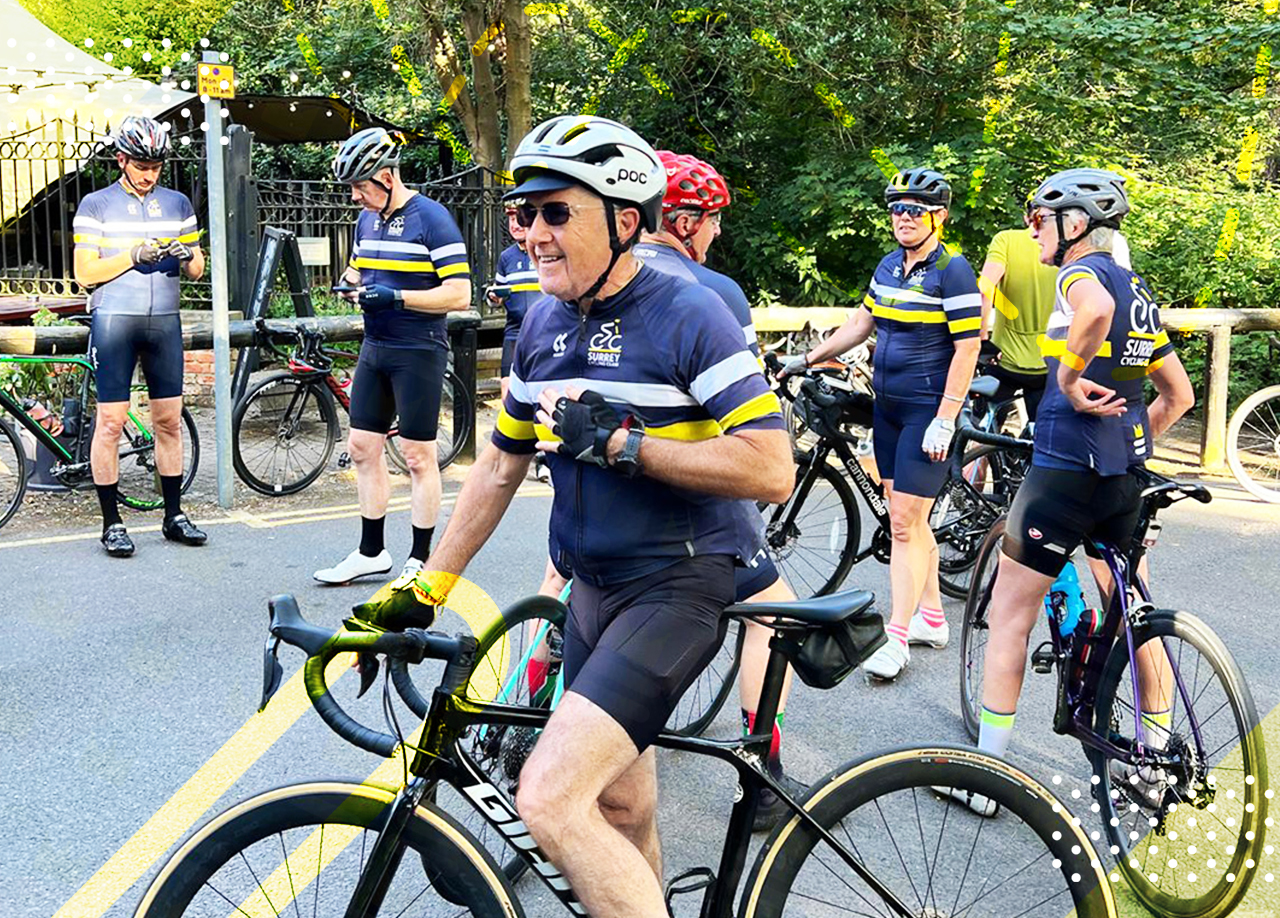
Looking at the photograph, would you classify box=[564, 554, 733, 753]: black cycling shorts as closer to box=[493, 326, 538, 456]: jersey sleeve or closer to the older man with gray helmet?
box=[493, 326, 538, 456]: jersey sleeve

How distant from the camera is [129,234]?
286 inches

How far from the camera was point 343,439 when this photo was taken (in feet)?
32.1

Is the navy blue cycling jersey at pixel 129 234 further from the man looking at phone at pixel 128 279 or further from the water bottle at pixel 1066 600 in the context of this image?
the water bottle at pixel 1066 600

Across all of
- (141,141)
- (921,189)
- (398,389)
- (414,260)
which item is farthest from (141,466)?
(921,189)

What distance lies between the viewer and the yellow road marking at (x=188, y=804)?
12.3ft

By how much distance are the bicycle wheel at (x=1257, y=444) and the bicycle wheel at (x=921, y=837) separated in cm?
762

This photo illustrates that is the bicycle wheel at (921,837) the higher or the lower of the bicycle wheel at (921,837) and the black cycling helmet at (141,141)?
the lower

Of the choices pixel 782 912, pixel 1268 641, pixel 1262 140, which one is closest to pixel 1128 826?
pixel 782 912

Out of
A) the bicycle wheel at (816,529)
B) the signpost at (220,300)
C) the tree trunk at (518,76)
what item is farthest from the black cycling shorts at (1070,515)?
the tree trunk at (518,76)

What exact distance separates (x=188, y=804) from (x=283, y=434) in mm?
4785

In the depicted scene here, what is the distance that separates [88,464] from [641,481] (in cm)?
607

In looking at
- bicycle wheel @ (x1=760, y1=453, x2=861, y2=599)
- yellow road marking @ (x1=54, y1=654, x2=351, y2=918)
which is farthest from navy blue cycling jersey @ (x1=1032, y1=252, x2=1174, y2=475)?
yellow road marking @ (x1=54, y1=654, x2=351, y2=918)

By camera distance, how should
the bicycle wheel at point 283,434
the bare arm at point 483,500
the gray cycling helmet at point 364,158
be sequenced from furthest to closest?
1. the bicycle wheel at point 283,434
2. the gray cycling helmet at point 364,158
3. the bare arm at point 483,500

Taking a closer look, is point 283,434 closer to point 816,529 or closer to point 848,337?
point 816,529
